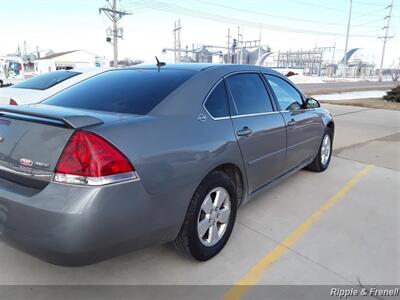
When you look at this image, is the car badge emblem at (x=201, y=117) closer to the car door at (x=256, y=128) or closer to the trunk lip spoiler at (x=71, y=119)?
the car door at (x=256, y=128)

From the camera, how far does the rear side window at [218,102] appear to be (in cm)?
277

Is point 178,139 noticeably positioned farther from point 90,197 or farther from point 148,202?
point 90,197

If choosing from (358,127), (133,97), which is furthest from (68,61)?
(133,97)

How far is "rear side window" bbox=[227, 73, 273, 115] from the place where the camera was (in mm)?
3115

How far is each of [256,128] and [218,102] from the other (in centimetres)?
53

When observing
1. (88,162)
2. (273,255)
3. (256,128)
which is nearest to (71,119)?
(88,162)

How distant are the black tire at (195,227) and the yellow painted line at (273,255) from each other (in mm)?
356

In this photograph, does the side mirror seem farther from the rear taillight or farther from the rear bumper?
the rear taillight

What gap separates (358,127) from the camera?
935 centimetres

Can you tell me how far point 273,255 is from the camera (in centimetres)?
290

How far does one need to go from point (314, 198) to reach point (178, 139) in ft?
8.32

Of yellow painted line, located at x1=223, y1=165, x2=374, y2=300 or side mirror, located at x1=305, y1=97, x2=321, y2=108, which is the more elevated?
side mirror, located at x1=305, y1=97, x2=321, y2=108

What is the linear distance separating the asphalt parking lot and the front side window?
1126mm

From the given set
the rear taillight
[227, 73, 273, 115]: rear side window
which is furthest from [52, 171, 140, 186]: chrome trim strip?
[227, 73, 273, 115]: rear side window
